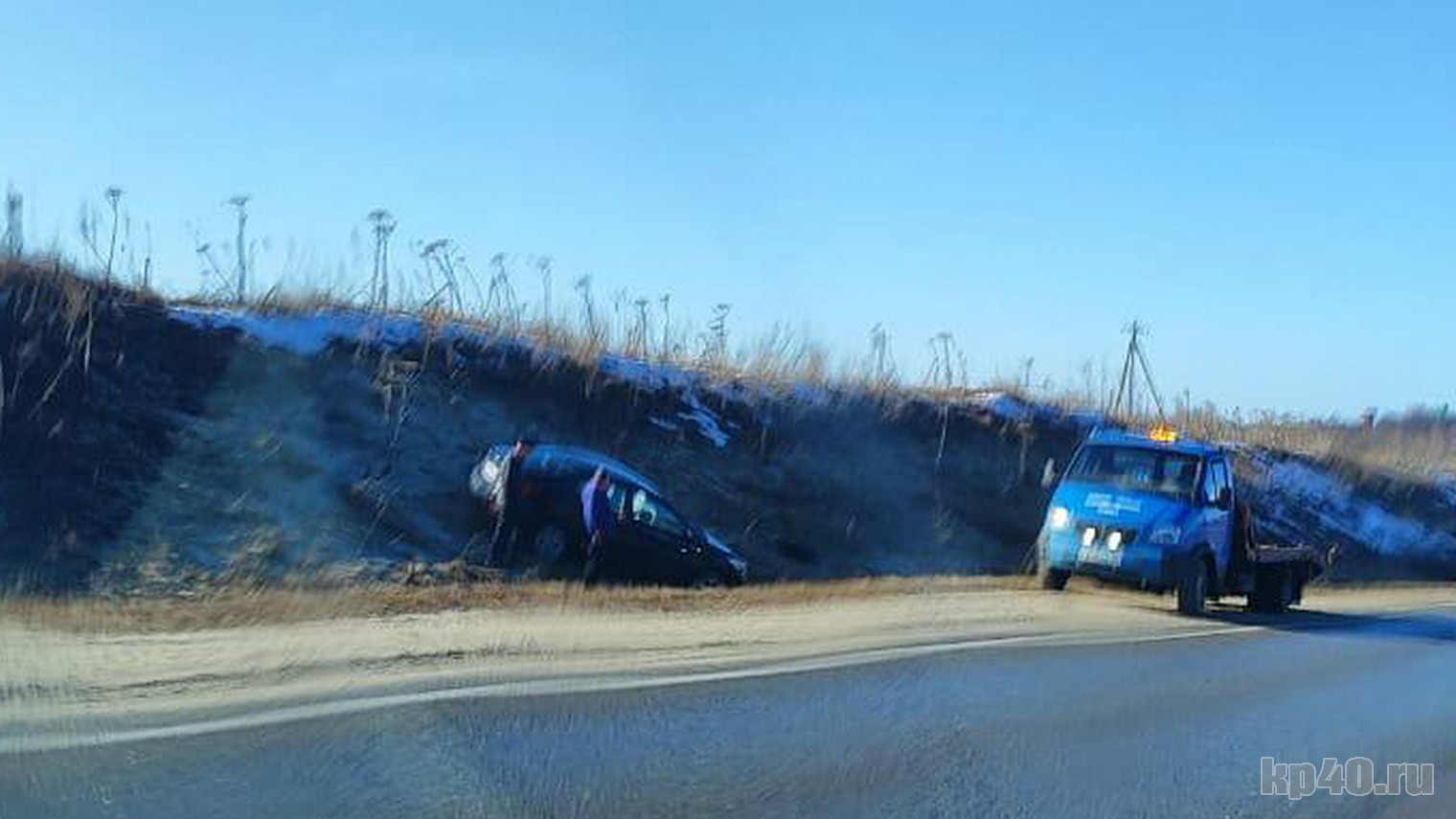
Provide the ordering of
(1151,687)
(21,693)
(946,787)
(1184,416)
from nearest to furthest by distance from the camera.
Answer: (946,787) < (21,693) < (1151,687) < (1184,416)

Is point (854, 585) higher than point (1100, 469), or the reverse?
point (1100, 469)

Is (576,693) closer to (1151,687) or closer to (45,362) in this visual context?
(1151,687)

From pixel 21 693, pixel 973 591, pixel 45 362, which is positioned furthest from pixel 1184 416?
pixel 21 693

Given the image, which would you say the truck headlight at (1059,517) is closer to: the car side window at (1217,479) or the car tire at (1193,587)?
the car tire at (1193,587)

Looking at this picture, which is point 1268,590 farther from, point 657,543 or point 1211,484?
point 657,543

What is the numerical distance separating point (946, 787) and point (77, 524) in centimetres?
1319

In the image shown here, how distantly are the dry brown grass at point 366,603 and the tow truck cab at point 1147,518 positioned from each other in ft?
7.62

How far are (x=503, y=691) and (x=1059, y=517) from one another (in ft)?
38.4

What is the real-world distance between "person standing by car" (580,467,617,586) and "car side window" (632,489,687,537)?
1.45 feet

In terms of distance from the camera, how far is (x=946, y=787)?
8.67m

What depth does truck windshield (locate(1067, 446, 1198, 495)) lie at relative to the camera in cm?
2062

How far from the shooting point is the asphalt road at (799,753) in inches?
307

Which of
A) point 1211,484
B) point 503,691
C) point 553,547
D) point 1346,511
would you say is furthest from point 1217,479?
point 1346,511

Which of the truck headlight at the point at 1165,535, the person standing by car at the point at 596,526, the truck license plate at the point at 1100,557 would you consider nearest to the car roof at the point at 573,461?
the person standing by car at the point at 596,526
